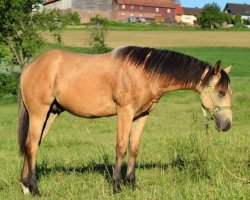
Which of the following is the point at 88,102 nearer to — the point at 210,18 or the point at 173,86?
the point at 173,86

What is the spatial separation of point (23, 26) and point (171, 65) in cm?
2183

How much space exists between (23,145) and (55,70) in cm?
132

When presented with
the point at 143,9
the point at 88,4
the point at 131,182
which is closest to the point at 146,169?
the point at 131,182

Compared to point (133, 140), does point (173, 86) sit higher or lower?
higher

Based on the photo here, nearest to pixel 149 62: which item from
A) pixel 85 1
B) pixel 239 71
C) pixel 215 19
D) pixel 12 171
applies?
pixel 12 171

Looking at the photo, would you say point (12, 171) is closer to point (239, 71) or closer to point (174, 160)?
point (174, 160)

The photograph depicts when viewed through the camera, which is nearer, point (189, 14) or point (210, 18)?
point (210, 18)

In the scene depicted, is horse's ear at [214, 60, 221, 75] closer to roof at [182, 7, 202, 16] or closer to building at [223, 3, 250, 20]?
building at [223, 3, 250, 20]

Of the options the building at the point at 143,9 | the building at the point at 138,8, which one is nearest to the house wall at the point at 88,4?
the building at the point at 138,8

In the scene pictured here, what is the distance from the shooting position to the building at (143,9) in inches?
5571

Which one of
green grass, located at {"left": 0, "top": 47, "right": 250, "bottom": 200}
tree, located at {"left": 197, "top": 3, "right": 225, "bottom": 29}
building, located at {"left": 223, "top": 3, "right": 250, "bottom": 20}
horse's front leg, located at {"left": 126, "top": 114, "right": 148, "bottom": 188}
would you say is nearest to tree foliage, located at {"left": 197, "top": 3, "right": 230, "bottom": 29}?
tree, located at {"left": 197, "top": 3, "right": 225, "bottom": 29}

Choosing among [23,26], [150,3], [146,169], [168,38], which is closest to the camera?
[146,169]

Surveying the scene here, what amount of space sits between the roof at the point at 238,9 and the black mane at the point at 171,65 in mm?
170859

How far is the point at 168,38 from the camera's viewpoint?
74.0m
